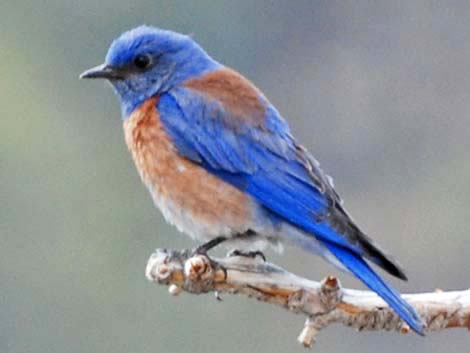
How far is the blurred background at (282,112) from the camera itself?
19.0 metres

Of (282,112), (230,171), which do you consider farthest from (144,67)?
(282,112)

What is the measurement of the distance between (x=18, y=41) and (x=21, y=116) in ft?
6.00

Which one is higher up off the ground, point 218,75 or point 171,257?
point 218,75

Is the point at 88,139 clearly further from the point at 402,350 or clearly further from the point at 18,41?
the point at 402,350

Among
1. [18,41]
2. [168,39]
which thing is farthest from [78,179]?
[168,39]

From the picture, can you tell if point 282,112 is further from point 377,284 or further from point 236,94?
point 377,284

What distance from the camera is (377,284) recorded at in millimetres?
7129

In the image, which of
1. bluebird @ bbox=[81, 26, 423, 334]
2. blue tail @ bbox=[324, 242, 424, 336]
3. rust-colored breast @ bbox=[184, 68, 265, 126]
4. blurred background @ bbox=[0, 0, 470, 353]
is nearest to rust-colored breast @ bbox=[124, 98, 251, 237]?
Result: bluebird @ bbox=[81, 26, 423, 334]

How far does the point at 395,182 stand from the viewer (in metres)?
20.8

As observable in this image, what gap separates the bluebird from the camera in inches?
301

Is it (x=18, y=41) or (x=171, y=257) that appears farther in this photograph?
(x=18, y=41)

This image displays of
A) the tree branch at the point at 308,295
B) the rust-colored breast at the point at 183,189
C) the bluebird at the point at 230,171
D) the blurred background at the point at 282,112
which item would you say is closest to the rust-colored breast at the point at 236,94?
the bluebird at the point at 230,171

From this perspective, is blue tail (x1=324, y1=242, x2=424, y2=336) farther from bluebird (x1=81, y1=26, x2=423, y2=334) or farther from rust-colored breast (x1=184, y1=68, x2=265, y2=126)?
rust-colored breast (x1=184, y1=68, x2=265, y2=126)

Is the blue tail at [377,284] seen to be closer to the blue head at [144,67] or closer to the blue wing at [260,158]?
the blue wing at [260,158]
